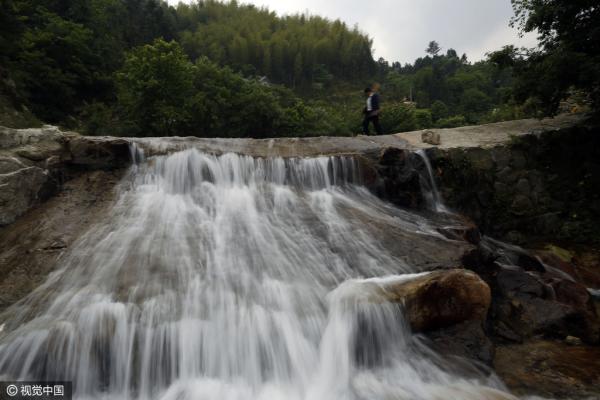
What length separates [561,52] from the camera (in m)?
7.45

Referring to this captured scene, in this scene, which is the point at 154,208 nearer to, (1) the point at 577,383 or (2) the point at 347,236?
(2) the point at 347,236

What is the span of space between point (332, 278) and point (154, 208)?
3.48 metres

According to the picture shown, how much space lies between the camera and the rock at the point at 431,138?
9.68 metres

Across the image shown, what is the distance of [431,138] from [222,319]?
24.9 feet

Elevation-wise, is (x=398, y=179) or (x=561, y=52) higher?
(x=561, y=52)

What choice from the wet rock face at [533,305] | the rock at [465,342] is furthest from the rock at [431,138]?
the rock at [465,342]

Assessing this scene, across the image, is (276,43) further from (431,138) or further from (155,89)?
(431,138)

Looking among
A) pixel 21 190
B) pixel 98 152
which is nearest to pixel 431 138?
pixel 98 152

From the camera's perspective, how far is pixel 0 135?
653 centimetres

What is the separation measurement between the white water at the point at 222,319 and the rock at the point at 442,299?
200 millimetres

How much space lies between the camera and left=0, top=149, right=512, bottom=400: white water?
394 centimetres

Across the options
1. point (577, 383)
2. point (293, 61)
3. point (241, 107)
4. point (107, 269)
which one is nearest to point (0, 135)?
point (107, 269)

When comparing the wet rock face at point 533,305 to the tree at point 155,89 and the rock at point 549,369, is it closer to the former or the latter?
the rock at point 549,369

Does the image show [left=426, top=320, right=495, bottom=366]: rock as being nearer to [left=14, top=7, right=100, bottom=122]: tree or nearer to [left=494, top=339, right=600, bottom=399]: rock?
[left=494, top=339, right=600, bottom=399]: rock
